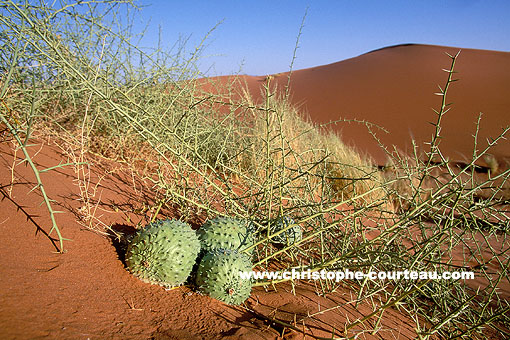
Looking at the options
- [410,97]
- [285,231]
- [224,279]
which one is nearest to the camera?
[224,279]

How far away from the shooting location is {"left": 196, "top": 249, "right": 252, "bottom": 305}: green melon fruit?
181 cm

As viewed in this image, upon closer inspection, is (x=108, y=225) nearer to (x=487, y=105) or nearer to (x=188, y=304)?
(x=188, y=304)

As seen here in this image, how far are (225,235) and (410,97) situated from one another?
66.9 feet

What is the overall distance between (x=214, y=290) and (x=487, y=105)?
19.7 m

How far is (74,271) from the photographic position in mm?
1666

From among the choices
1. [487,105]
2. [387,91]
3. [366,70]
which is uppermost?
[366,70]

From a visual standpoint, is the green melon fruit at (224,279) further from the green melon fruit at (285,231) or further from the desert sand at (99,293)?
the green melon fruit at (285,231)

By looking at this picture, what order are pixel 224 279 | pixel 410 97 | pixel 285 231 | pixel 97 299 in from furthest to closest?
pixel 410 97, pixel 285 231, pixel 224 279, pixel 97 299

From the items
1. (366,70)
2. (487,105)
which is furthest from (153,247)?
(366,70)

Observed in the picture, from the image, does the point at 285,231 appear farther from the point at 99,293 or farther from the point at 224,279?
the point at 99,293

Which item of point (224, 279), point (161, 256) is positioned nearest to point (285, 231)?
point (224, 279)

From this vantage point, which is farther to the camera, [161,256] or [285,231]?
[285,231]

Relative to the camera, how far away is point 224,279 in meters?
1.80

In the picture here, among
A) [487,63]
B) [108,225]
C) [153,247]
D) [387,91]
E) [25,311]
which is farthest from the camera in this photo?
[487,63]
